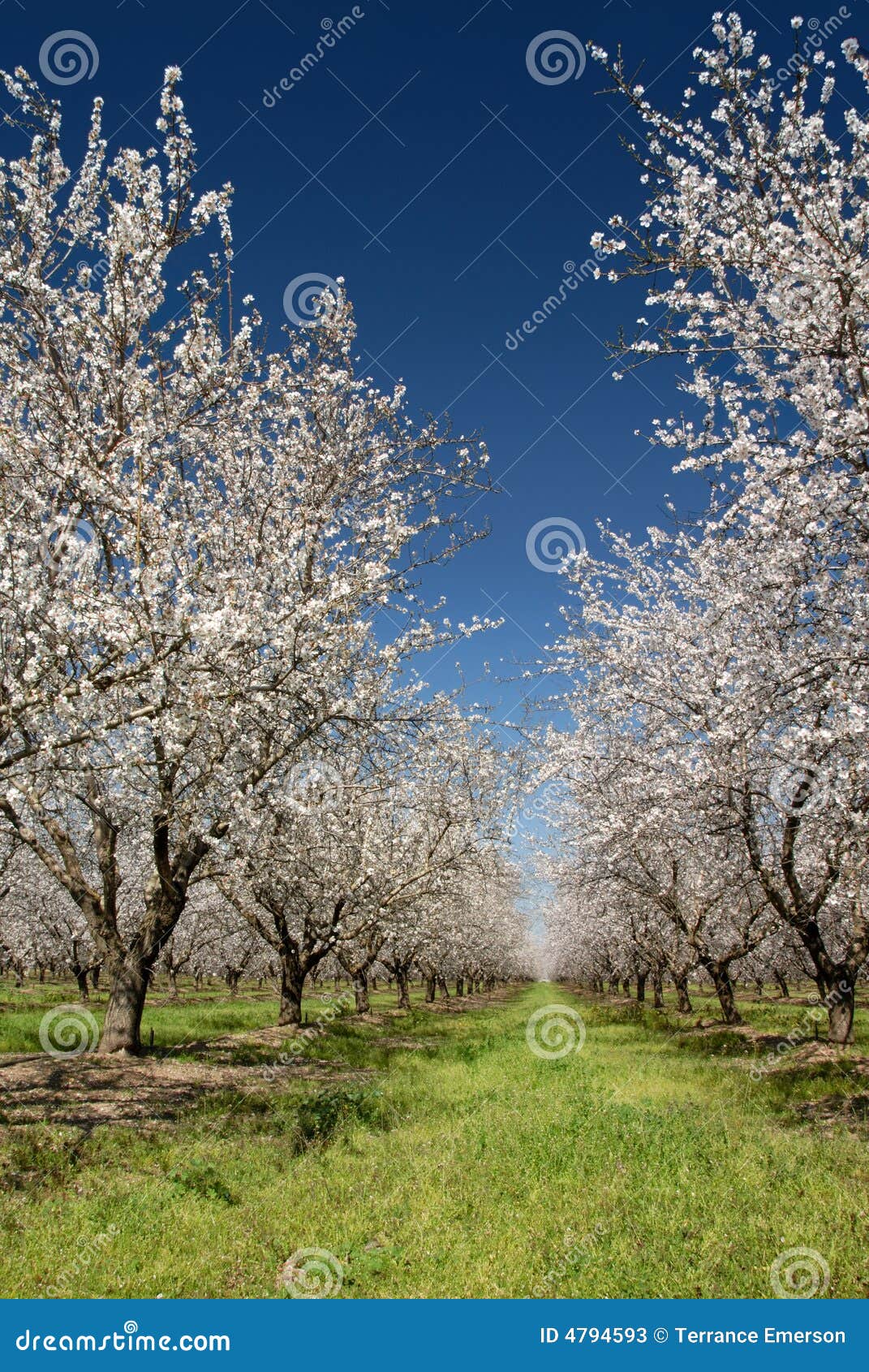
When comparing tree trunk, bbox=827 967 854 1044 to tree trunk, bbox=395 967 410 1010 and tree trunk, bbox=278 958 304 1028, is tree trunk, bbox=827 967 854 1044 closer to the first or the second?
tree trunk, bbox=278 958 304 1028

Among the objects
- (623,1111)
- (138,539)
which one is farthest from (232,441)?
(623,1111)

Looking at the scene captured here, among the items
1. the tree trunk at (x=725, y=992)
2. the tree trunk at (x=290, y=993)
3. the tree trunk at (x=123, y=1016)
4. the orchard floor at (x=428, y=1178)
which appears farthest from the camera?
the tree trunk at (x=725, y=992)

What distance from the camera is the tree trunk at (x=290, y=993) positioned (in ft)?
66.6

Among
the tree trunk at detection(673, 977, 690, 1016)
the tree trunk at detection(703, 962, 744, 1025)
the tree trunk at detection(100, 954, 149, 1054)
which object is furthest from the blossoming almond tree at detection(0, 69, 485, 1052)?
the tree trunk at detection(673, 977, 690, 1016)

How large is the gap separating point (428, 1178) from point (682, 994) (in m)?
23.8

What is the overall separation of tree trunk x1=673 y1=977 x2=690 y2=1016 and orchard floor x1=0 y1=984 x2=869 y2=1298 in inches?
508

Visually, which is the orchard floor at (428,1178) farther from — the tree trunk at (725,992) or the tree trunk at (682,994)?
the tree trunk at (682,994)

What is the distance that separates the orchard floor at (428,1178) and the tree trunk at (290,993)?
16.7 feet

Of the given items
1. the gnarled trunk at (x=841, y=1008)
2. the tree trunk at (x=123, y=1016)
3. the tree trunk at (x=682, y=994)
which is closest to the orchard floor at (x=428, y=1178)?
the tree trunk at (x=123, y=1016)

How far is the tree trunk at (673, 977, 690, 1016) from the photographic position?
2753cm

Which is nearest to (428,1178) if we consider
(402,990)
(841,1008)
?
(841,1008)

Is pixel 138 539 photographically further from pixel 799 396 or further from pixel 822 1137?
pixel 822 1137

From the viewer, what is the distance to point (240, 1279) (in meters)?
5.41

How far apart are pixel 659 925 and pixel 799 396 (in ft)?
83.8
